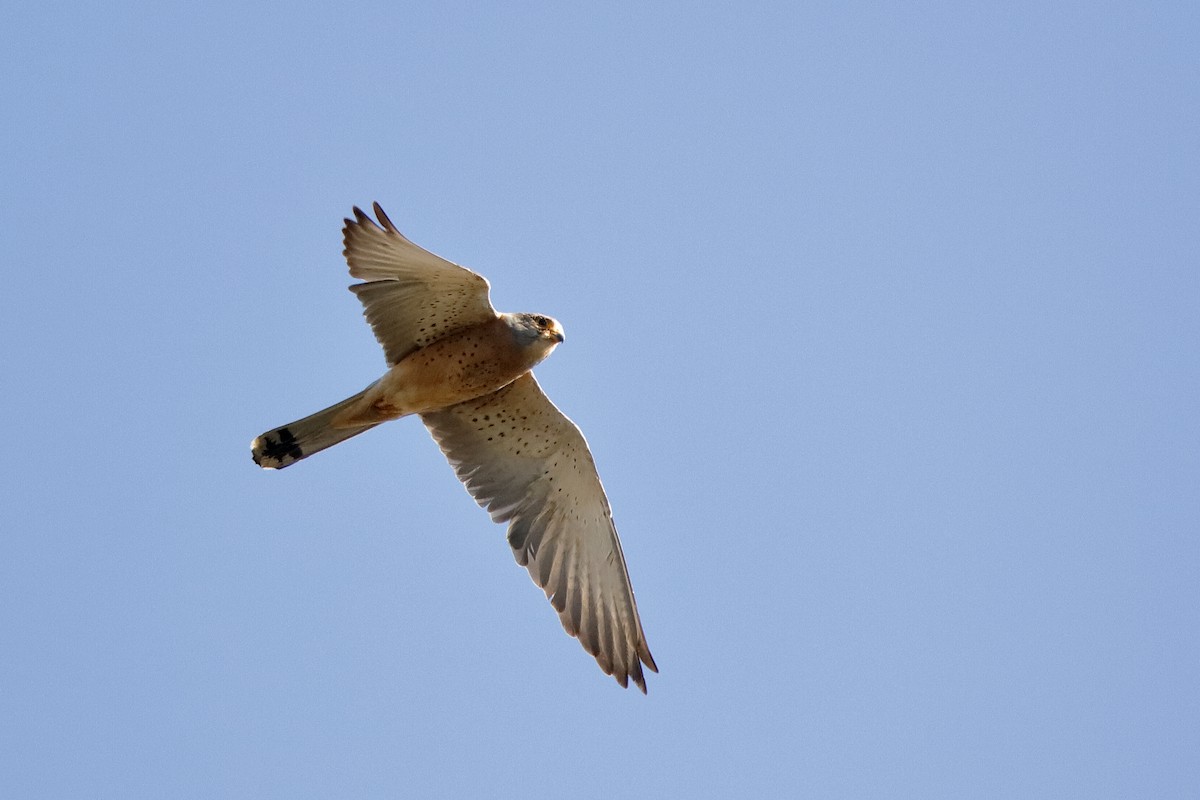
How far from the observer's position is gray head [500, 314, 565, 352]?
8.75m

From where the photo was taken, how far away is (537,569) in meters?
9.38

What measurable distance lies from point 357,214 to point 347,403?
4.04 feet

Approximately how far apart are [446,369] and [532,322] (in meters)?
0.64

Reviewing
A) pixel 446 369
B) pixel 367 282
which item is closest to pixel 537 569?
pixel 446 369

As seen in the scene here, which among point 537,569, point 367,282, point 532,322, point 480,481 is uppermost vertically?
point 367,282

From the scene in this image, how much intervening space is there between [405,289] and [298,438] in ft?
3.90

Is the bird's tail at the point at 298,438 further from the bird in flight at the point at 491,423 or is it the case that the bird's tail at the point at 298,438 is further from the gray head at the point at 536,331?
the gray head at the point at 536,331

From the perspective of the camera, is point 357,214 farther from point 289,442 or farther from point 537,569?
point 537,569

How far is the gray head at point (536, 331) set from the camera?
344 inches

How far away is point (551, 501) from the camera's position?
959 centimetres

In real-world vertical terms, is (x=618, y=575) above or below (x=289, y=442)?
below

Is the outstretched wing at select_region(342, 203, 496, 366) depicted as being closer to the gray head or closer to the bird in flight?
the bird in flight

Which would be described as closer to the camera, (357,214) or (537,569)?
(357,214)

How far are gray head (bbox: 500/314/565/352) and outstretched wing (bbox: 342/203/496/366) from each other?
184 millimetres
